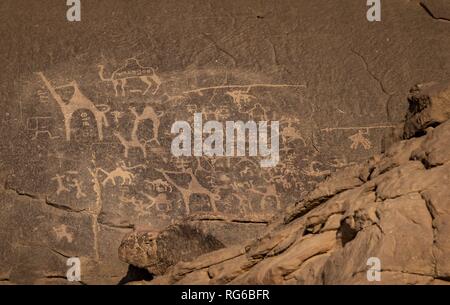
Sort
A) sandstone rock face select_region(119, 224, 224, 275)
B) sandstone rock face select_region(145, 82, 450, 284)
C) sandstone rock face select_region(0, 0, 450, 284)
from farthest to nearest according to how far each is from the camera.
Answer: sandstone rock face select_region(0, 0, 450, 284), sandstone rock face select_region(119, 224, 224, 275), sandstone rock face select_region(145, 82, 450, 284)

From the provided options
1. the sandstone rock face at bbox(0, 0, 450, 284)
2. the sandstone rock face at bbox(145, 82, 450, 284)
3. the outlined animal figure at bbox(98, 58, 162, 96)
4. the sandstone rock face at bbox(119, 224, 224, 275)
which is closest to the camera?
the sandstone rock face at bbox(145, 82, 450, 284)

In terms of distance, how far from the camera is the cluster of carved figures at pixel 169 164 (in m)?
6.39

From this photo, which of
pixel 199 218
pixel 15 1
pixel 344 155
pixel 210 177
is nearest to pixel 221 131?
pixel 210 177

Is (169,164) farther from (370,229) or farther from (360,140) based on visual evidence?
(370,229)

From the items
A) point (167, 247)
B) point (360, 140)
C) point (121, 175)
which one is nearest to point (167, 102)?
point (121, 175)

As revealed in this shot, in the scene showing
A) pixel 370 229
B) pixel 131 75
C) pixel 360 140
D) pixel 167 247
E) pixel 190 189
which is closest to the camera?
pixel 370 229

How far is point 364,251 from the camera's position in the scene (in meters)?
4.04

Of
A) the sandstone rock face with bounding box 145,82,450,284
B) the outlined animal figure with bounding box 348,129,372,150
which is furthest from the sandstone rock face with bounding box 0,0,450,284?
the sandstone rock face with bounding box 145,82,450,284

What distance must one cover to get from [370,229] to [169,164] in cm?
255

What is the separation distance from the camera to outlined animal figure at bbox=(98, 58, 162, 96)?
22.0 ft

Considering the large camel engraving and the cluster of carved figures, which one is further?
the large camel engraving

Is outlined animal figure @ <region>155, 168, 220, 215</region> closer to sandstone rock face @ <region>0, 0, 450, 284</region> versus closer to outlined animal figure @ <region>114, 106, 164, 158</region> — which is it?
sandstone rock face @ <region>0, 0, 450, 284</region>

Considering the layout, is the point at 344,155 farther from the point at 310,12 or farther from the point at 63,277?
the point at 63,277

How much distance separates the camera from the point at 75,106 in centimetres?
665
